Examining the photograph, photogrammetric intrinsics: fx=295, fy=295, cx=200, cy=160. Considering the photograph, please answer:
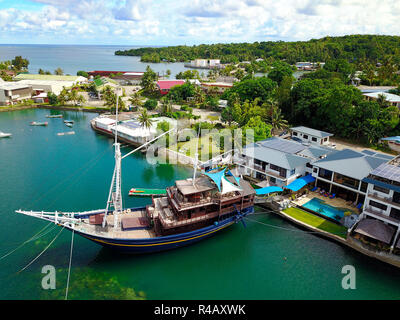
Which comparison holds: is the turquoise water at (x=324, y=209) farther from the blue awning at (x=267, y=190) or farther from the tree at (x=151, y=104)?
the tree at (x=151, y=104)

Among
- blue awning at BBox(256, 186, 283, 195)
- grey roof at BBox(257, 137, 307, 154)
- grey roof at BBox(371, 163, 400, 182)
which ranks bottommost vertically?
blue awning at BBox(256, 186, 283, 195)

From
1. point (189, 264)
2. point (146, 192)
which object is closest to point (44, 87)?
point (146, 192)

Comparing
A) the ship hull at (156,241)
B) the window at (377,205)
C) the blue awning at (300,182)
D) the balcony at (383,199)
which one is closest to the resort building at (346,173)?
the blue awning at (300,182)

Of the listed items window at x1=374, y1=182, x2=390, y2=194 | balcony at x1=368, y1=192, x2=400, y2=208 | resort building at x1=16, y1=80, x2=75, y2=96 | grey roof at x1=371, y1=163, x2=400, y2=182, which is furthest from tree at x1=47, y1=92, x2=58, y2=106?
window at x1=374, y1=182, x2=390, y2=194

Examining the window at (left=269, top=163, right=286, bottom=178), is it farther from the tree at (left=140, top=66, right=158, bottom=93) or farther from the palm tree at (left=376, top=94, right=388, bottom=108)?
the tree at (left=140, top=66, right=158, bottom=93)

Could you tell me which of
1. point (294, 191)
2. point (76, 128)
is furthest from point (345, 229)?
point (76, 128)

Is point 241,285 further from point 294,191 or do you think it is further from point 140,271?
point 294,191

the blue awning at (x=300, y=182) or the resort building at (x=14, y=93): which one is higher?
the resort building at (x=14, y=93)
